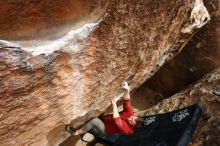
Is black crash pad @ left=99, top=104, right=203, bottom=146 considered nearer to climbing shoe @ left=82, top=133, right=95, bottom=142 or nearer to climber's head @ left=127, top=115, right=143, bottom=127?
climber's head @ left=127, top=115, right=143, bottom=127

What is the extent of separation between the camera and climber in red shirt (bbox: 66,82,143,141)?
4.15 m

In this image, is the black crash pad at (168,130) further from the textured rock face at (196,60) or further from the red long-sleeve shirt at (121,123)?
the textured rock face at (196,60)

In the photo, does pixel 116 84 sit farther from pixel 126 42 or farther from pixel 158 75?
pixel 158 75

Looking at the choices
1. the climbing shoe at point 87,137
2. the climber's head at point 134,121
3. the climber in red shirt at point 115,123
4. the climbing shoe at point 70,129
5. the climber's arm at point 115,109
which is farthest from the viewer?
the climbing shoe at point 87,137

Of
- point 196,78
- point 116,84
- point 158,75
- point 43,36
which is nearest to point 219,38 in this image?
point 196,78

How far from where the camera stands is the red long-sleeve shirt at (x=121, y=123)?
4.24 m

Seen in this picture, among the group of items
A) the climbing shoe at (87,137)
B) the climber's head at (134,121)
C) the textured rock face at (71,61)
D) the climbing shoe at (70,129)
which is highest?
the textured rock face at (71,61)

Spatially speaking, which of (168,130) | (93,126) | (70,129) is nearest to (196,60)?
(168,130)

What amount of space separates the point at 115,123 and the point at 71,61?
1.37 meters

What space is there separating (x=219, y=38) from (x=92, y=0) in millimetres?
2669

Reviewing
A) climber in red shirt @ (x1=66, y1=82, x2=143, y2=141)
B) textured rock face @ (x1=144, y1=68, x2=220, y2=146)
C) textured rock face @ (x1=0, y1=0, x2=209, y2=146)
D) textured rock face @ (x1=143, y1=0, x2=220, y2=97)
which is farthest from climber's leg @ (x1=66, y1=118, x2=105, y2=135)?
textured rock face @ (x1=143, y1=0, x2=220, y2=97)

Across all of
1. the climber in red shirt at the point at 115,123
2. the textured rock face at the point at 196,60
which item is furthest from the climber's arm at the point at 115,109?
the textured rock face at the point at 196,60

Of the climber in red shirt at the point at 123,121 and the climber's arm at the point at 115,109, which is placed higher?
the climber's arm at the point at 115,109

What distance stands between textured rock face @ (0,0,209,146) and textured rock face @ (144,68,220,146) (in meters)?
0.87
